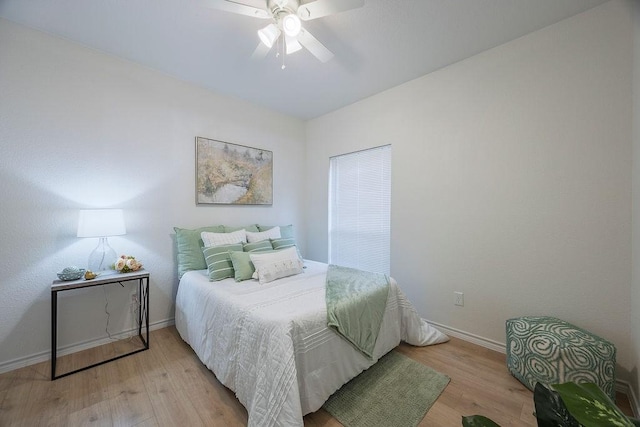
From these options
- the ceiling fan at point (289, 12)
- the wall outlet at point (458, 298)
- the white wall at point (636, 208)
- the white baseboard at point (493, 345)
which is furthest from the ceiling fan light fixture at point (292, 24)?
the white baseboard at point (493, 345)

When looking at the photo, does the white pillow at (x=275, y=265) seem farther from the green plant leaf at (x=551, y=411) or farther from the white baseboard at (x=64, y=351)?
the green plant leaf at (x=551, y=411)

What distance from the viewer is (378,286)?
2.03m

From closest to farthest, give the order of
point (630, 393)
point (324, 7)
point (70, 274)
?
1. point (324, 7)
2. point (630, 393)
3. point (70, 274)

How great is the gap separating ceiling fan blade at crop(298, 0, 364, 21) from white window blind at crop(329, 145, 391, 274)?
5.52 ft

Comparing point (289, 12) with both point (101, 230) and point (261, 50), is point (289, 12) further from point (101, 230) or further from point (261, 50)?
point (101, 230)

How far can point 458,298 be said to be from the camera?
7.66ft

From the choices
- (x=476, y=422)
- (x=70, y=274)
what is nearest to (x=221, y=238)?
(x=70, y=274)

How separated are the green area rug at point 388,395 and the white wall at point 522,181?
830 mm

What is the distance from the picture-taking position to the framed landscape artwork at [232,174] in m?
2.80

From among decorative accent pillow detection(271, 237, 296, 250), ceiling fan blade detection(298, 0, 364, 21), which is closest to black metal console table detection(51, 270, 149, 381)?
decorative accent pillow detection(271, 237, 296, 250)

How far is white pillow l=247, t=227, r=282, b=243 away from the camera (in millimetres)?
2787

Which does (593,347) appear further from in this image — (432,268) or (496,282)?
(432,268)

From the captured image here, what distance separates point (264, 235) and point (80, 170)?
1743 mm

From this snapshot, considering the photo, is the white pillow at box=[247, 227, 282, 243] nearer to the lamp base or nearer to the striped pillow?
the striped pillow
